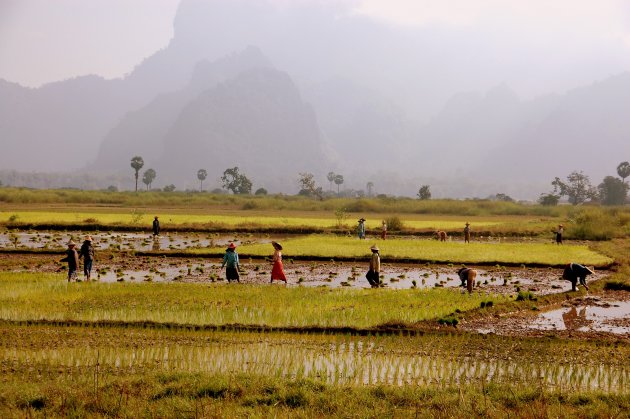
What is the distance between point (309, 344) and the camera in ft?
36.0

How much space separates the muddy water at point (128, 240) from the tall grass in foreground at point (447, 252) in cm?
416

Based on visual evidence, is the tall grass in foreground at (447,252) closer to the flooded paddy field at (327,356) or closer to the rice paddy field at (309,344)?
the rice paddy field at (309,344)

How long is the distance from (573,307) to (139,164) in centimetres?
12717

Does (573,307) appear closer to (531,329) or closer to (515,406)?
(531,329)

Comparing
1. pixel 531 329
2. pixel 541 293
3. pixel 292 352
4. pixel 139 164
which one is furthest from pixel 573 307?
pixel 139 164

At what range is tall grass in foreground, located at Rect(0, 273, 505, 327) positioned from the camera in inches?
500

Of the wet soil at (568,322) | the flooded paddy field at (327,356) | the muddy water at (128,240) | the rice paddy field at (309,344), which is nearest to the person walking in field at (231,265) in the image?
the rice paddy field at (309,344)

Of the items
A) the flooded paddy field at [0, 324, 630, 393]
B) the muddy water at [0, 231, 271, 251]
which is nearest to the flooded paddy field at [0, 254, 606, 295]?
the muddy water at [0, 231, 271, 251]

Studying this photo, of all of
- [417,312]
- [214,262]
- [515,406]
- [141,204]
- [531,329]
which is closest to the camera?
[515,406]

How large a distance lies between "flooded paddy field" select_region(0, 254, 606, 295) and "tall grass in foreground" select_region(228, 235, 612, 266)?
1205 mm

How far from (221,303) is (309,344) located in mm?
3947

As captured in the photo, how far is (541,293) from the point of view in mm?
17078

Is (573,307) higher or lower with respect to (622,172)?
lower

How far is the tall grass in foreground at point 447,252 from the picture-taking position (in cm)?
2527
